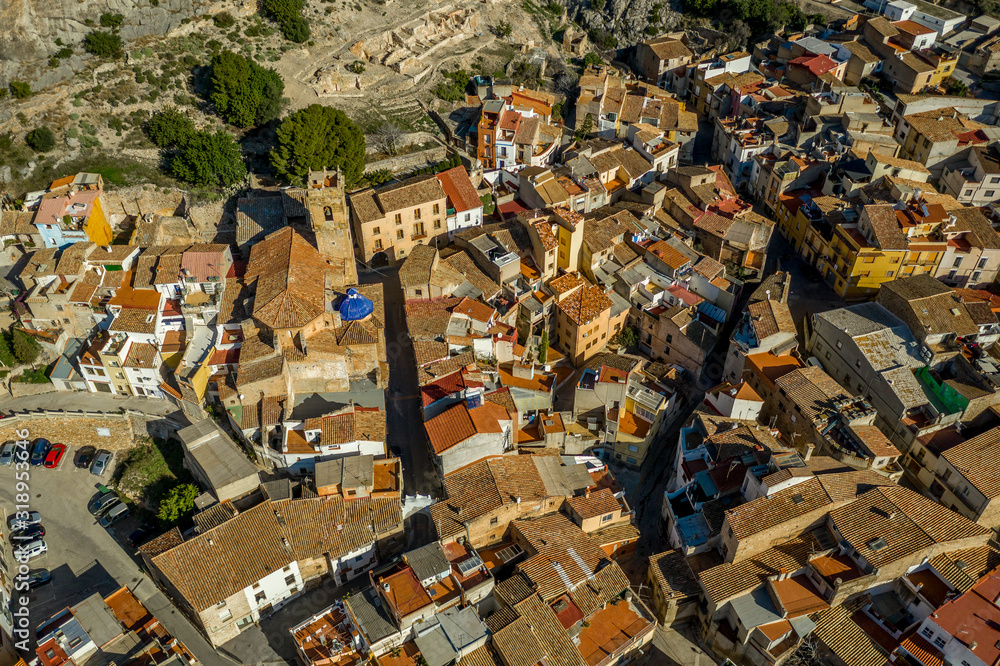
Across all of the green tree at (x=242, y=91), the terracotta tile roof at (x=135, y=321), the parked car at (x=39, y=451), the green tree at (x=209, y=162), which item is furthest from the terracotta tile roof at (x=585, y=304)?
the parked car at (x=39, y=451)

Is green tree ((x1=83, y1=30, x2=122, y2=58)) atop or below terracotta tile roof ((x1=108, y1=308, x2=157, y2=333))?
atop

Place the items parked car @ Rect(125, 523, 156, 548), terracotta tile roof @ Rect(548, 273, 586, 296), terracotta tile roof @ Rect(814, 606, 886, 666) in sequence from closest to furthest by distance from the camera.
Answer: terracotta tile roof @ Rect(814, 606, 886, 666)
parked car @ Rect(125, 523, 156, 548)
terracotta tile roof @ Rect(548, 273, 586, 296)

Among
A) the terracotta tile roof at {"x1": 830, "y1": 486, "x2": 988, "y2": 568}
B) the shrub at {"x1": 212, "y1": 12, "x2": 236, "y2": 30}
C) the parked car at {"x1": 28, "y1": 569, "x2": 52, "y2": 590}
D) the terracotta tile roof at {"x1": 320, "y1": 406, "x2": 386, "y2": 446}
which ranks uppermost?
the shrub at {"x1": 212, "y1": 12, "x2": 236, "y2": 30}

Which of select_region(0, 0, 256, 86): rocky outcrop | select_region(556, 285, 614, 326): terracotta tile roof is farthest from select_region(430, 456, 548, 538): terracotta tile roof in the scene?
select_region(0, 0, 256, 86): rocky outcrop

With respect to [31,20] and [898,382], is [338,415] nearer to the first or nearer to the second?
[898,382]

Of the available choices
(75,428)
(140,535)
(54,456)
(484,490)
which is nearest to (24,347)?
(75,428)

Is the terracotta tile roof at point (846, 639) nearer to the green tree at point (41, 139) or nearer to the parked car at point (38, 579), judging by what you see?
the parked car at point (38, 579)

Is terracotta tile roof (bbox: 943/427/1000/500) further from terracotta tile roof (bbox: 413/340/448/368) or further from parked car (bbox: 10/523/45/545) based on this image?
parked car (bbox: 10/523/45/545)
